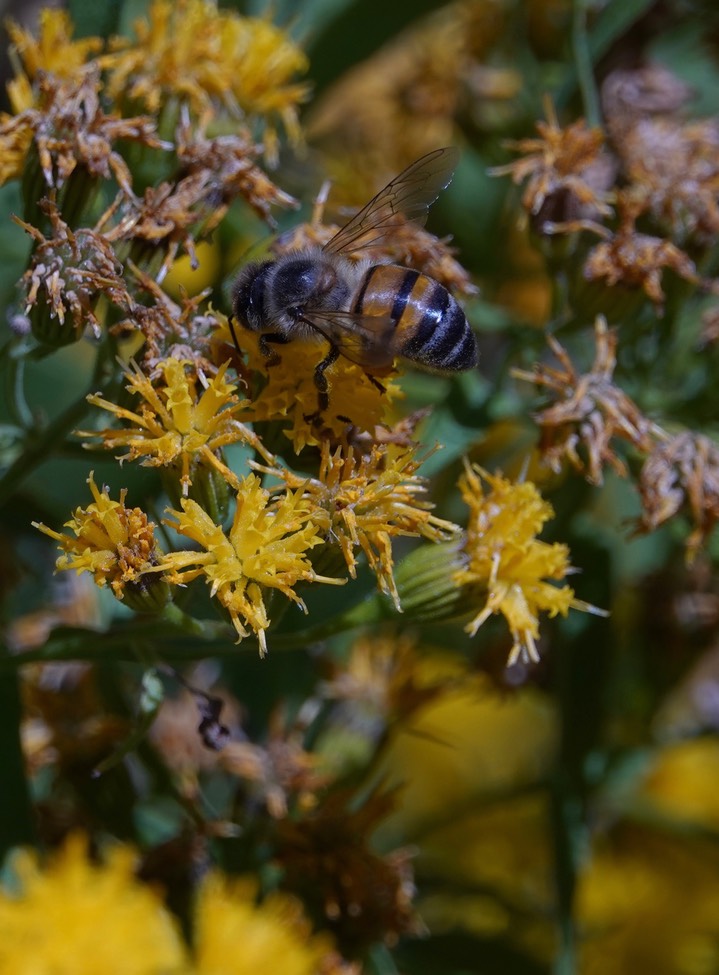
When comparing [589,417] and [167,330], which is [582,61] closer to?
[589,417]

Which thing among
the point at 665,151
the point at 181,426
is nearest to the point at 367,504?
the point at 181,426

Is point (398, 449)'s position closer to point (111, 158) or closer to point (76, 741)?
point (111, 158)

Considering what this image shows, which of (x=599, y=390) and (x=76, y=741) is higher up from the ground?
(x=599, y=390)

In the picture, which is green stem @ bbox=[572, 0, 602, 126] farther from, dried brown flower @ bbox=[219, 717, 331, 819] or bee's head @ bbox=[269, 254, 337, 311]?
dried brown flower @ bbox=[219, 717, 331, 819]

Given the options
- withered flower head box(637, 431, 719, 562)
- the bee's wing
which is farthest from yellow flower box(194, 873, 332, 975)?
the bee's wing

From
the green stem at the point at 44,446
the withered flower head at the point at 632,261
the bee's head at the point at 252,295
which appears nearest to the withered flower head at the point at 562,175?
the withered flower head at the point at 632,261

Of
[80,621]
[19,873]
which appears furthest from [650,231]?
[19,873]
